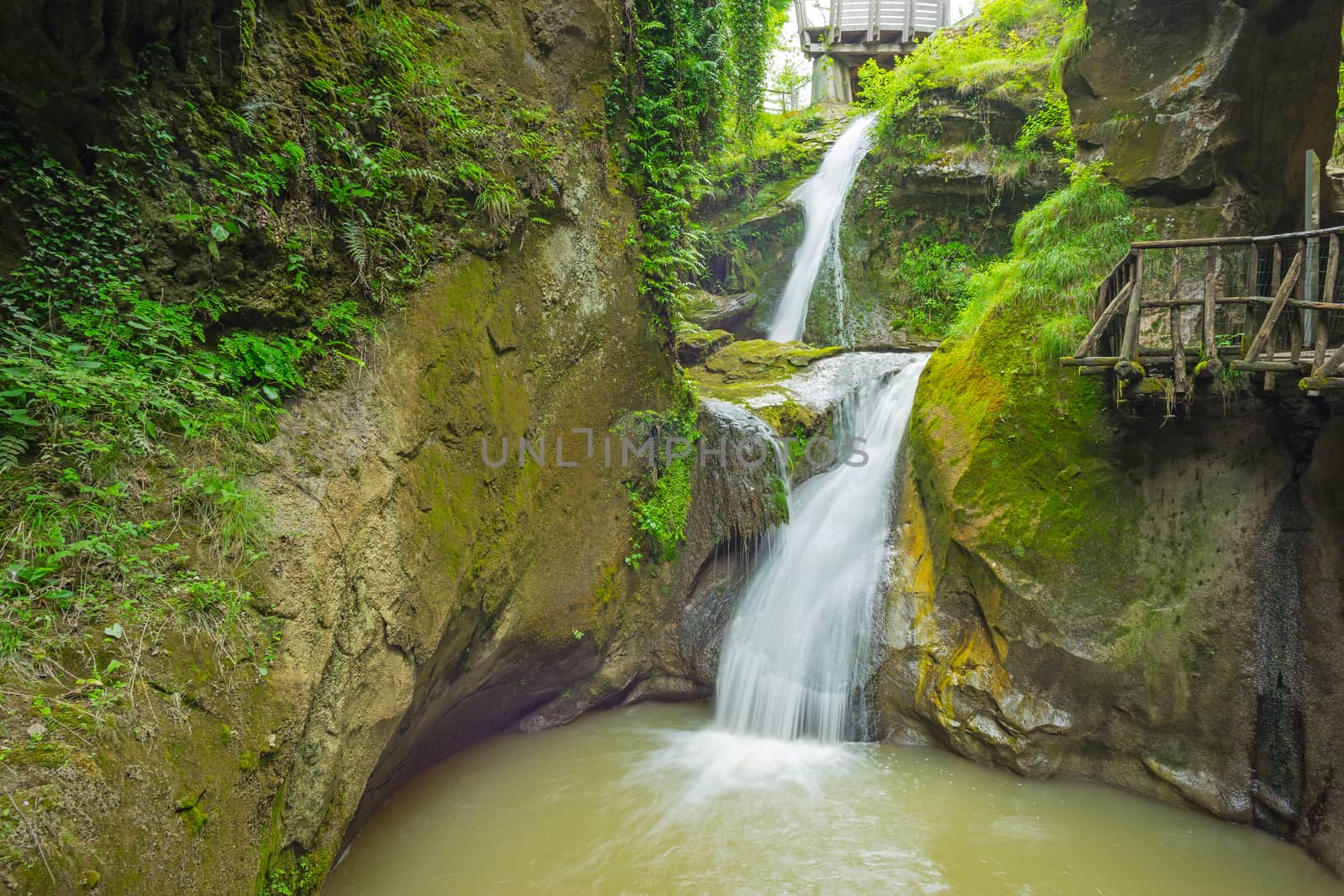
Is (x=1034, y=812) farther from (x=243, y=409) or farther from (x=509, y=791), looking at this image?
(x=243, y=409)

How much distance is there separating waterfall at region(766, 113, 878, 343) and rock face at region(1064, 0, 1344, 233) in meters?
7.23

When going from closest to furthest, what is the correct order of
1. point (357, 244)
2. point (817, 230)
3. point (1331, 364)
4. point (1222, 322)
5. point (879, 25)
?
point (1331, 364)
point (357, 244)
point (1222, 322)
point (817, 230)
point (879, 25)

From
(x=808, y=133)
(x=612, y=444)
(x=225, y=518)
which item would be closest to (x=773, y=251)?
(x=808, y=133)

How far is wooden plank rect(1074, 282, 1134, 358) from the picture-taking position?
215 inches

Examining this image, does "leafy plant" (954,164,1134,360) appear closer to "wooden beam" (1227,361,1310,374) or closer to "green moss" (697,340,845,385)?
"wooden beam" (1227,361,1310,374)

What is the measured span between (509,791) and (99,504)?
13.8ft

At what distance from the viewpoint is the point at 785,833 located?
17.1ft

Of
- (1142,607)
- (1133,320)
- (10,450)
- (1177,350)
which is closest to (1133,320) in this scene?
(1133,320)

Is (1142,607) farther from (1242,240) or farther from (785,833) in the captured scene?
(785,833)

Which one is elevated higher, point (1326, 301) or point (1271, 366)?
point (1326, 301)

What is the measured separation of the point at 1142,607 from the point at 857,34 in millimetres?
21429

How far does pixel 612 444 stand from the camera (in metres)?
7.10

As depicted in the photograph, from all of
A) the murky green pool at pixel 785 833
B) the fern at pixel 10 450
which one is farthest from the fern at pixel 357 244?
the murky green pool at pixel 785 833

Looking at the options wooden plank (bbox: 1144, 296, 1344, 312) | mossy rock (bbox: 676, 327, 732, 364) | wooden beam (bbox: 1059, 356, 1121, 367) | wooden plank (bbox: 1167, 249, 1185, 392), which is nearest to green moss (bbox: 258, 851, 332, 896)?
wooden beam (bbox: 1059, 356, 1121, 367)
